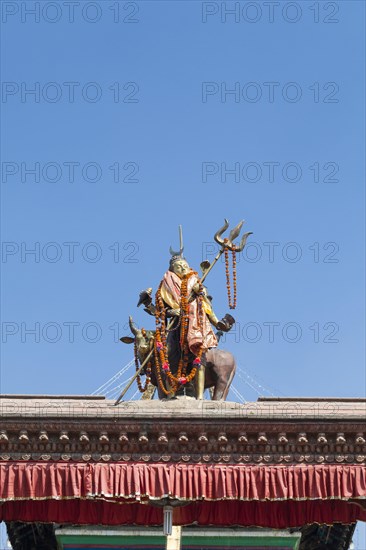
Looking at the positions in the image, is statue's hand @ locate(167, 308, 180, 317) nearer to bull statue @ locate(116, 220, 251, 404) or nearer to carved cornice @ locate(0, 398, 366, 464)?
bull statue @ locate(116, 220, 251, 404)

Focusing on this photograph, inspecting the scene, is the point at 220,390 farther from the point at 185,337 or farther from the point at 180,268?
the point at 180,268

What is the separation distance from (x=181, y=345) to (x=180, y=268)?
1.83 metres

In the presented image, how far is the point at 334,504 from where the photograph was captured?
22250 millimetres

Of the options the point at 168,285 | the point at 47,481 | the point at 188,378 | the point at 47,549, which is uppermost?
the point at 168,285

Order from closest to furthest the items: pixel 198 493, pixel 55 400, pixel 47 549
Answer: pixel 198 493 < pixel 55 400 < pixel 47 549

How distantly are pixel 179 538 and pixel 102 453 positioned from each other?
2084 mm

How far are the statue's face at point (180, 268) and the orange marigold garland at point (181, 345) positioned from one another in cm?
24

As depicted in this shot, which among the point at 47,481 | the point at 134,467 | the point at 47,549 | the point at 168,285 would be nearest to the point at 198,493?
the point at 134,467

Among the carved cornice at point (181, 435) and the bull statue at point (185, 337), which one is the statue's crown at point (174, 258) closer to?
the bull statue at point (185, 337)

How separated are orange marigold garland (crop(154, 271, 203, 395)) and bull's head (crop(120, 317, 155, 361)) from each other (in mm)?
426

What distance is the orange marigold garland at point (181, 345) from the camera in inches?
926

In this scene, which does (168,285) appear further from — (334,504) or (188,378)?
(334,504)

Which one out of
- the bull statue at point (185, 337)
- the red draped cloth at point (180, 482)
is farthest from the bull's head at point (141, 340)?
the red draped cloth at point (180, 482)

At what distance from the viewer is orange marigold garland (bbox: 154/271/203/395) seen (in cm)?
2352
